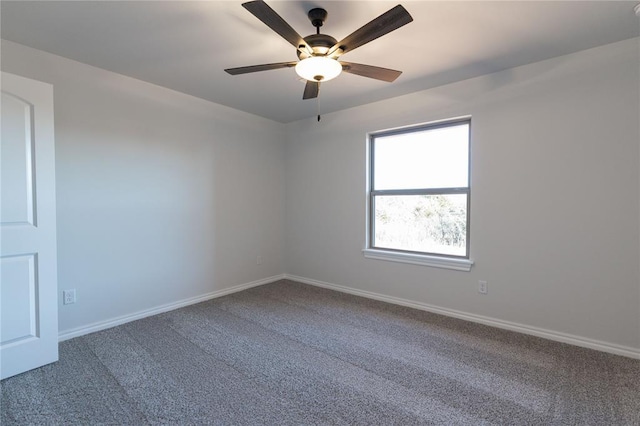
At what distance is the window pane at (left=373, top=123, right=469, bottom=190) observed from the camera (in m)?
3.13

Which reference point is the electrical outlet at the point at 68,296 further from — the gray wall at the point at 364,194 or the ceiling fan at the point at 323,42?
the ceiling fan at the point at 323,42

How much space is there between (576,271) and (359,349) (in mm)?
1907

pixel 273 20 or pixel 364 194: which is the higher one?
pixel 273 20

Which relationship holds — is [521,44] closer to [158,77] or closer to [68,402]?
[158,77]

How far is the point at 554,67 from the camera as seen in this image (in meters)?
2.53

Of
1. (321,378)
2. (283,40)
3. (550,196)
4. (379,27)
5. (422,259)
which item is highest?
(283,40)

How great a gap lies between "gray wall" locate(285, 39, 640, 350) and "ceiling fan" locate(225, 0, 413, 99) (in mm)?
1381

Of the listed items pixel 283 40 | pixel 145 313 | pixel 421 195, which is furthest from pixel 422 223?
pixel 145 313

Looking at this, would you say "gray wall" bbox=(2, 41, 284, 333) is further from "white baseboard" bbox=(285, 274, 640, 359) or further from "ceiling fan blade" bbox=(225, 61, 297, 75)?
"white baseboard" bbox=(285, 274, 640, 359)

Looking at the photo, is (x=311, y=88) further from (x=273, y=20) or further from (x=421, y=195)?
(x=421, y=195)

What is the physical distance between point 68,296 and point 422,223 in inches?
137

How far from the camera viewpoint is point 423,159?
338 cm

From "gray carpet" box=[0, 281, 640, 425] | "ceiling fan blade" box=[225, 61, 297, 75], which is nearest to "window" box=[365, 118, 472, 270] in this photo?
"gray carpet" box=[0, 281, 640, 425]

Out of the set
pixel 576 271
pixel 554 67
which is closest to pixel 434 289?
pixel 576 271
